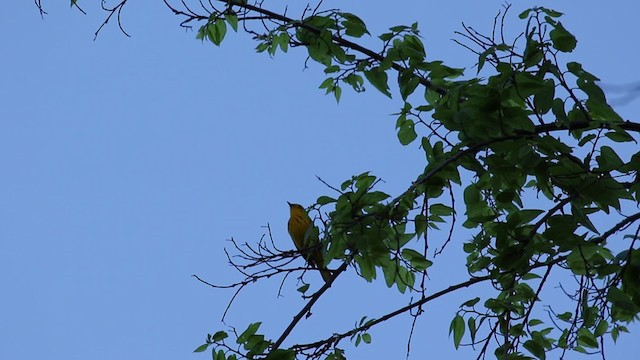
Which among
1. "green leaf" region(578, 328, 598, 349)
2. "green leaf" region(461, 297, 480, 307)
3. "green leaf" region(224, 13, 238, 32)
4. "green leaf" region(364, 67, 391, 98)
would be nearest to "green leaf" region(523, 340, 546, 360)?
"green leaf" region(461, 297, 480, 307)

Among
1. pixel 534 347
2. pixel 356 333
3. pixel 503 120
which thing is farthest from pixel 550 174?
pixel 356 333

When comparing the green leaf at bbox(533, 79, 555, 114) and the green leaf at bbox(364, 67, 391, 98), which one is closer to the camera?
the green leaf at bbox(533, 79, 555, 114)

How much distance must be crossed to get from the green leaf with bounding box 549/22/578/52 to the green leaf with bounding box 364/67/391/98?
66 centimetres

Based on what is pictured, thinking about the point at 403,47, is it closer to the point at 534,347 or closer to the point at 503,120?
the point at 503,120

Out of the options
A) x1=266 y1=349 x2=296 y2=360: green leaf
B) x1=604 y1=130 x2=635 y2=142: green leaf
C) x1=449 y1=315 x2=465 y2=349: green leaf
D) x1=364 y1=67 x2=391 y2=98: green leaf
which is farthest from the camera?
x1=364 y1=67 x2=391 y2=98: green leaf

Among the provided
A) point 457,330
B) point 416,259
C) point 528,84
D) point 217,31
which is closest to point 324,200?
point 416,259

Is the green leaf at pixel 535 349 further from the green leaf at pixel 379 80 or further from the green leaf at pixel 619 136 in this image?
the green leaf at pixel 379 80

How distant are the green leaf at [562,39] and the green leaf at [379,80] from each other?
0.66 m

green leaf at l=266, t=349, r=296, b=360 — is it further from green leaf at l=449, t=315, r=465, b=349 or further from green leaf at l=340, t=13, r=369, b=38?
green leaf at l=340, t=13, r=369, b=38

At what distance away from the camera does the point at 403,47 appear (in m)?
3.19

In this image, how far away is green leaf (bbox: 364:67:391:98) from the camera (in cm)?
317

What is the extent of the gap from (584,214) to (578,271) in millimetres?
452

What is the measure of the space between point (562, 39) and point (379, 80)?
2.35ft

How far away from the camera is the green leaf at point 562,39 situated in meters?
2.76
